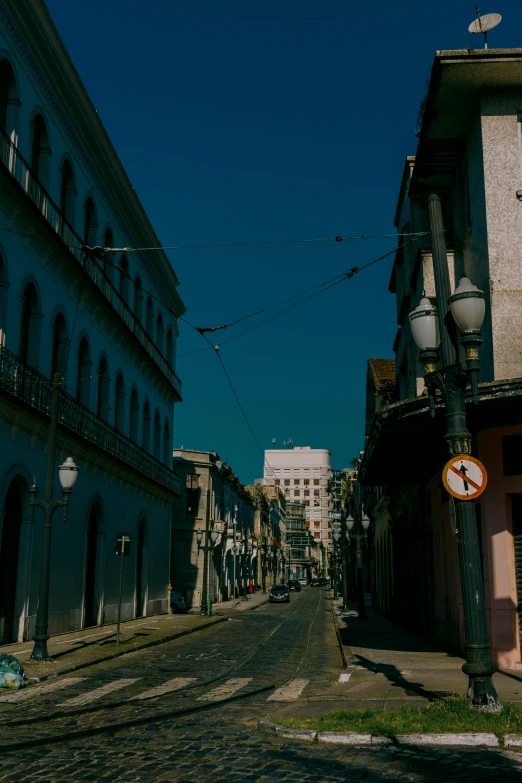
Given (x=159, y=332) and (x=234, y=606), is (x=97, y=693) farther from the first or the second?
(x=234, y=606)

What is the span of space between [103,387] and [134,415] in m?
4.78

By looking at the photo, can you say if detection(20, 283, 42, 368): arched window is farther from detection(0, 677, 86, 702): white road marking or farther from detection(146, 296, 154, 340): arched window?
detection(146, 296, 154, 340): arched window

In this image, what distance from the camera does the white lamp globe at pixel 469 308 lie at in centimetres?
841

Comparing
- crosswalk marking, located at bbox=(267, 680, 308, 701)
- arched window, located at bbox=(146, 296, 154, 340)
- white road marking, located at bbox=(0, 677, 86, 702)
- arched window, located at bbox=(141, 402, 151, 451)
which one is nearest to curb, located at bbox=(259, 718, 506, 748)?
crosswalk marking, located at bbox=(267, 680, 308, 701)

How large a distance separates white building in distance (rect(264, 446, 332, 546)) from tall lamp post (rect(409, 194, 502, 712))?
→ 157m

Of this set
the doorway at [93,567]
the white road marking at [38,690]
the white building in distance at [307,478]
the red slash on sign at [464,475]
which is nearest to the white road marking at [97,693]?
the white road marking at [38,690]

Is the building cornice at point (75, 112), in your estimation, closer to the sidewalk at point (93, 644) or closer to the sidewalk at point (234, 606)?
the sidewalk at point (93, 644)

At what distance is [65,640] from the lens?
20297mm

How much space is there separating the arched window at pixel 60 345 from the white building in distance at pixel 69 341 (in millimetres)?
42

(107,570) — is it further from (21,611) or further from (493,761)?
(493,761)

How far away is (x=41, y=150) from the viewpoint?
71.7 ft

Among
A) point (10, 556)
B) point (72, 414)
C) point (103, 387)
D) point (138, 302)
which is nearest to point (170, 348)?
point (138, 302)

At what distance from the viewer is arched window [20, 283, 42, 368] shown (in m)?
20.8

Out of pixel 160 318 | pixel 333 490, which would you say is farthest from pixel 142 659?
pixel 333 490
